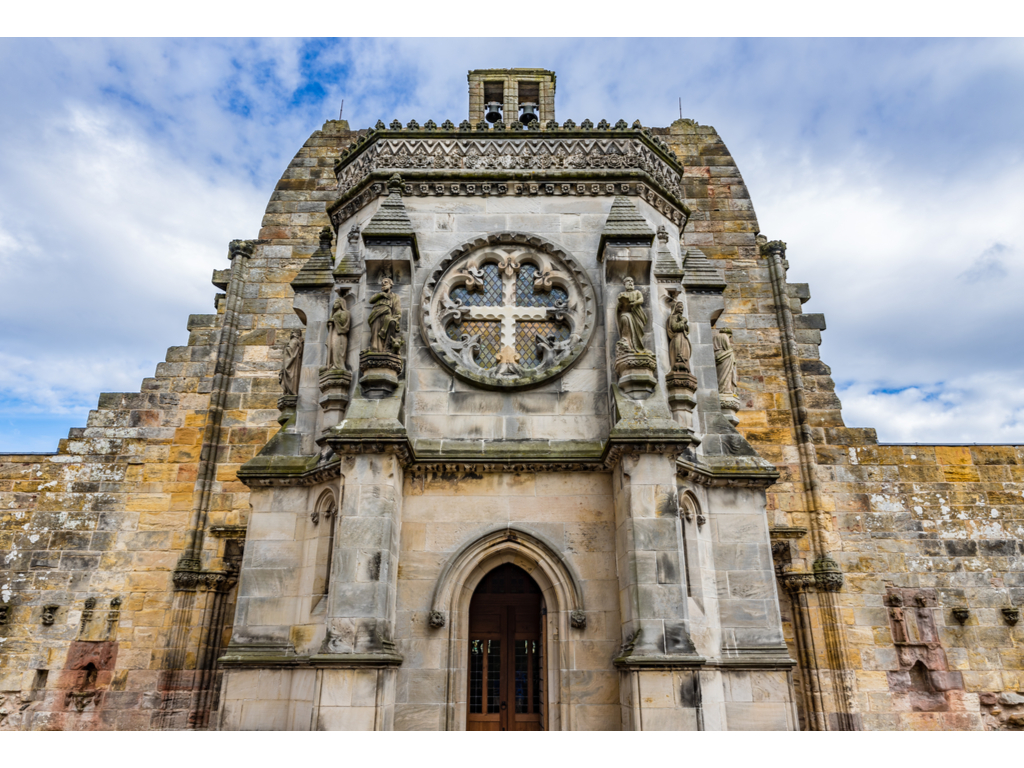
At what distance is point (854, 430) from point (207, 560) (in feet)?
44.3

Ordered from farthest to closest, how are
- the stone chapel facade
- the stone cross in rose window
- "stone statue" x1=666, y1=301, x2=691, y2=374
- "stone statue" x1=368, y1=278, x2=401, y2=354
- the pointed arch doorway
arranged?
the stone cross in rose window, "stone statue" x1=666, y1=301, x2=691, y2=374, "stone statue" x1=368, y1=278, x2=401, y2=354, the pointed arch doorway, the stone chapel facade

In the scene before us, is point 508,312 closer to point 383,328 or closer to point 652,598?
point 383,328

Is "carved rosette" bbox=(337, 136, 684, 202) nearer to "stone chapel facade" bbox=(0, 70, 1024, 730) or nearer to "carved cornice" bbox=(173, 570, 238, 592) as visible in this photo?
"stone chapel facade" bbox=(0, 70, 1024, 730)

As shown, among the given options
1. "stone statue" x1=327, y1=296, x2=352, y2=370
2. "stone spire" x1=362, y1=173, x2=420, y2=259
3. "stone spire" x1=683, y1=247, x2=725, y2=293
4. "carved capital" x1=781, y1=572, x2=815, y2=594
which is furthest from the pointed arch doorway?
"carved capital" x1=781, y1=572, x2=815, y2=594

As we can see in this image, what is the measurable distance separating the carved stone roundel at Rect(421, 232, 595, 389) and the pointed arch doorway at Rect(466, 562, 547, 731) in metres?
2.95

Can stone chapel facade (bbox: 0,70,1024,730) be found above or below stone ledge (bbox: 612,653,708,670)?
above

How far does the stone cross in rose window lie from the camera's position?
10516 millimetres

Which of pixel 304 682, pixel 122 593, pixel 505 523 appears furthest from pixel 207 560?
pixel 505 523

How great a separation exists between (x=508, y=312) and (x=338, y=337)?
2.67 metres

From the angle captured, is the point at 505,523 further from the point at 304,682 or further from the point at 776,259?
the point at 776,259

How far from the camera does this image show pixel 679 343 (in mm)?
10352

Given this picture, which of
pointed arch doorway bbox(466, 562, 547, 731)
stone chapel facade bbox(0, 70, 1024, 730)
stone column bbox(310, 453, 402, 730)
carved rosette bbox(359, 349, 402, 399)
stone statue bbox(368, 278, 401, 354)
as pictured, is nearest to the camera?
stone column bbox(310, 453, 402, 730)

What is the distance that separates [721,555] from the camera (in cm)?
975

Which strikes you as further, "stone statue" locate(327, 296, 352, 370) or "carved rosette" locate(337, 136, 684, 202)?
"carved rosette" locate(337, 136, 684, 202)
